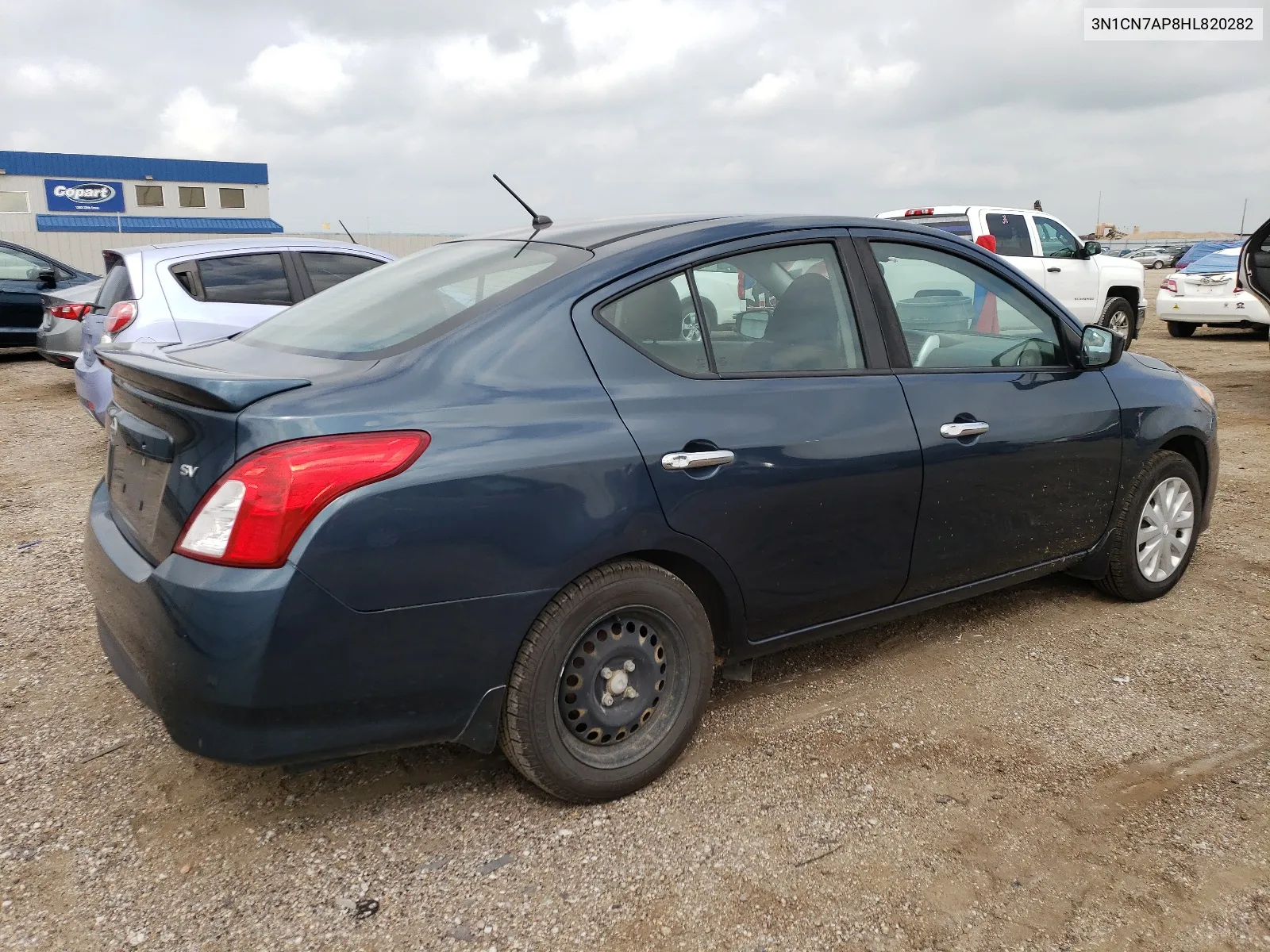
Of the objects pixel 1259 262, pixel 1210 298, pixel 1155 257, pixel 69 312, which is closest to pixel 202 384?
pixel 69 312

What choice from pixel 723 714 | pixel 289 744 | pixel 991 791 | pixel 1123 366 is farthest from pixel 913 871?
pixel 1123 366

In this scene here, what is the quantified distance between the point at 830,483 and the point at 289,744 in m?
1.69

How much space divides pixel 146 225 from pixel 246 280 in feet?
132

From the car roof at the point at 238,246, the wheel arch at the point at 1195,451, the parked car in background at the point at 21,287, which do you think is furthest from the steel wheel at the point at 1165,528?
the parked car in background at the point at 21,287

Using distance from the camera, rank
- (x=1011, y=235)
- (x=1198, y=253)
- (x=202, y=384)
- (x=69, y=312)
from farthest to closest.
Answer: (x=1198, y=253), (x=1011, y=235), (x=69, y=312), (x=202, y=384)

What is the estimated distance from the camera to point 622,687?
2723mm

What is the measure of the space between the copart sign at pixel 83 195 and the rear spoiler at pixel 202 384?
155 ft

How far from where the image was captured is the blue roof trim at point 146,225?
40.8 m

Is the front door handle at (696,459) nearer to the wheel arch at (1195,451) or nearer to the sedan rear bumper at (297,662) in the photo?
the sedan rear bumper at (297,662)

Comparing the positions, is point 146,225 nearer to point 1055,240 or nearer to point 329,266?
point 329,266

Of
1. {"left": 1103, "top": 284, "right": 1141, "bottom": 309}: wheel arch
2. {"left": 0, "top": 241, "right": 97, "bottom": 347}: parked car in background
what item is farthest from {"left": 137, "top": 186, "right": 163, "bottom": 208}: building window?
{"left": 1103, "top": 284, "right": 1141, "bottom": 309}: wheel arch

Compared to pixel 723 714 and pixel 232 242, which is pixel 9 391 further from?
pixel 723 714

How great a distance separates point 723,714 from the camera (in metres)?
3.29

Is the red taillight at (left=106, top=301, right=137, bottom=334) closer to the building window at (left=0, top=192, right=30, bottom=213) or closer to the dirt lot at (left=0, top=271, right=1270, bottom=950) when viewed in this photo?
the dirt lot at (left=0, top=271, right=1270, bottom=950)
